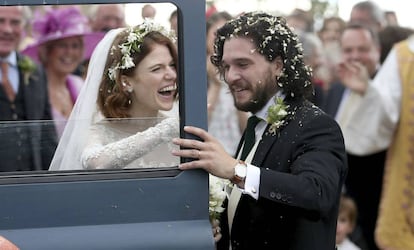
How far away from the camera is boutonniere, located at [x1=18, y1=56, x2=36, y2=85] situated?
6300 mm

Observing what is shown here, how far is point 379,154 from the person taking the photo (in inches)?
236

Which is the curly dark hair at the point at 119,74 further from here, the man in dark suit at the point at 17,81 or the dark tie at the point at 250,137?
the man in dark suit at the point at 17,81

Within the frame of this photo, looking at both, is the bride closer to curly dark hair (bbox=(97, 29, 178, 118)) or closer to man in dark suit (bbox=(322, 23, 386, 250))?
curly dark hair (bbox=(97, 29, 178, 118))

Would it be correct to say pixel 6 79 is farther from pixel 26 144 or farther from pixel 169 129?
pixel 169 129

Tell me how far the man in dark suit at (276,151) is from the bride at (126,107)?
0.20 m

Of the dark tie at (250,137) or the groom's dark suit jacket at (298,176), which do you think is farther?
the dark tie at (250,137)

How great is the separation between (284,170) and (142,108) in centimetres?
52

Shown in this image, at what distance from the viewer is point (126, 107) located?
3018 millimetres

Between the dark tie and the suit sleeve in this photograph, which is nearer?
the suit sleeve

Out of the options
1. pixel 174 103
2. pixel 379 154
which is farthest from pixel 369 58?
pixel 174 103

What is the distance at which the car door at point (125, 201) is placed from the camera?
2721mm

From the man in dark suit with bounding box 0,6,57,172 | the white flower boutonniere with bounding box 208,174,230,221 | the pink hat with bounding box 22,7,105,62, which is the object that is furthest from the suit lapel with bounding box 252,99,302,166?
the pink hat with bounding box 22,7,105,62

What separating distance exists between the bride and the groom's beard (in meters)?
0.36

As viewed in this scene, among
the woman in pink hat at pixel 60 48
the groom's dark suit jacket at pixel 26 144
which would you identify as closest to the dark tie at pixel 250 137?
the groom's dark suit jacket at pixel 26 144
